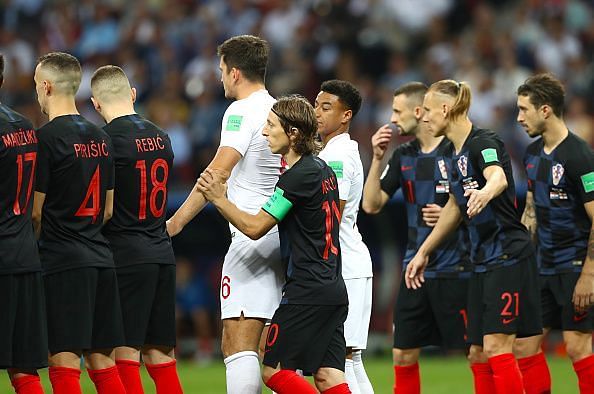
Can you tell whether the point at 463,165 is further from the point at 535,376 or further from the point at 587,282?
the point at 535,376

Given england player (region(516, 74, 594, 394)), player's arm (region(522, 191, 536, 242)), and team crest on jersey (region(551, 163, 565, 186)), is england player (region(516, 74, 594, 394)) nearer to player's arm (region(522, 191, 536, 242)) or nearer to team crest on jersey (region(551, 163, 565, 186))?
team crest on jersey (region(551, 163, 565, 186))

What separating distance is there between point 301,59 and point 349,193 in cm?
937

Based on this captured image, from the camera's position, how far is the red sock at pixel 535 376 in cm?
891

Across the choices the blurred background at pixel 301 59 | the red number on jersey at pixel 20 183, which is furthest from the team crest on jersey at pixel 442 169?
the blurred background at pixel 301 59

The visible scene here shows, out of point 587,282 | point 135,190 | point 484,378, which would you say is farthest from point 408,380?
point 135,190

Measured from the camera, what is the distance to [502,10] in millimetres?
18500

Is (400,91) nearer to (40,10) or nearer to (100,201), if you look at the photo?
(100,201)

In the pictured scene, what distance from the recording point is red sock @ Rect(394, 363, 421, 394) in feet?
29.9

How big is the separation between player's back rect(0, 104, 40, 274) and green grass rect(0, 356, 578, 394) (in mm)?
4809

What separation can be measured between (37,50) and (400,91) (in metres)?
11.2

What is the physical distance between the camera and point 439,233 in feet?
29.1

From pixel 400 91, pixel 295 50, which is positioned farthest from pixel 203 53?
pixel 400 91

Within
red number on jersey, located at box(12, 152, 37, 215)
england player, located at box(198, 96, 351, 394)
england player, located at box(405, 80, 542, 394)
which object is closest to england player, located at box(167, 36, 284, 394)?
england player, located at box(198, 96, 351, 394)

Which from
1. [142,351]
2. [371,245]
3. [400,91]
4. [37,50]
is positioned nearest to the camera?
[142,351]
